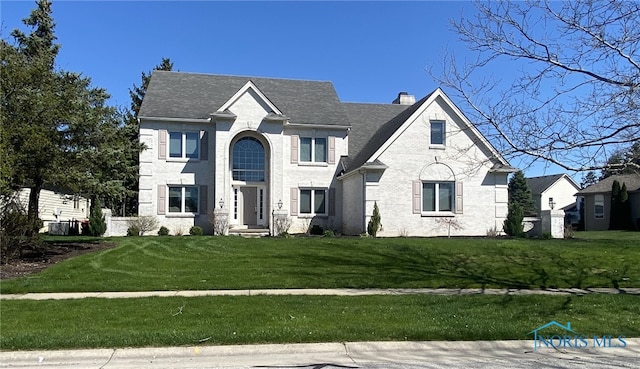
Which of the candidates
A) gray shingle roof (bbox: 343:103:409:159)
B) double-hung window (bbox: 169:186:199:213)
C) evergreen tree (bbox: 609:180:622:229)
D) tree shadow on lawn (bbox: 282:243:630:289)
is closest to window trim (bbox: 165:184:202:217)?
double-hung window (bbox: 169:186:199:213)

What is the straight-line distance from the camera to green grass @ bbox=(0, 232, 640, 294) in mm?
11664

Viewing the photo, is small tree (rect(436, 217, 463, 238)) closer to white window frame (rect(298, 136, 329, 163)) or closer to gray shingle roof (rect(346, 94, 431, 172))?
gray shingle roof (rect(346, 94, 431, 172))

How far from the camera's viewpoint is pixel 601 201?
39688mm

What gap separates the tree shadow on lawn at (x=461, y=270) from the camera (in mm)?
12078

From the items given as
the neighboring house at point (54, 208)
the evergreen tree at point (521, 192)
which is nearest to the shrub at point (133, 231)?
the neighboring house at point (54, 208)

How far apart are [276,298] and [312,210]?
1669 centimetres

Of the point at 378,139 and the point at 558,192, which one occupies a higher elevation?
the point at 378,139

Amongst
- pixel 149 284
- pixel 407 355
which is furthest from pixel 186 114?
pixel 407 355

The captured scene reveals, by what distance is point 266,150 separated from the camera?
85.9ft

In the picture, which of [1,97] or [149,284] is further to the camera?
[1,97]

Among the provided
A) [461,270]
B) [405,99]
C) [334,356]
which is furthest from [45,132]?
[405,99]

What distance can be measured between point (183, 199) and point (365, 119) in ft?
40.1

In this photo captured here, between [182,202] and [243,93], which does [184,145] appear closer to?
[182,202]

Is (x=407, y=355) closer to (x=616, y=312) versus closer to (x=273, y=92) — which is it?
(x=616, y=312)
